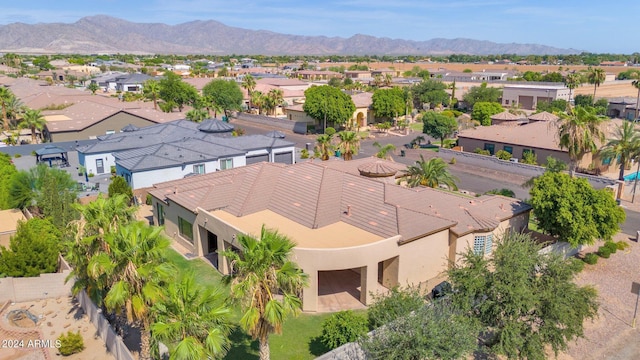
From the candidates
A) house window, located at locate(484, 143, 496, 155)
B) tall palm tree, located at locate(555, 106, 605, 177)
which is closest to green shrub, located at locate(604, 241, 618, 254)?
tall palm tree, located at locate(555, 106, 605, 177)

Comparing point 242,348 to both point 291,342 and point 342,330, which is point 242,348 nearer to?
point 291,342

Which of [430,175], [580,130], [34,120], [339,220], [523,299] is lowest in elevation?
[339,220]

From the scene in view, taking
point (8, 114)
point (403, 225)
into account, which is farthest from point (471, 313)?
point (8, 114)

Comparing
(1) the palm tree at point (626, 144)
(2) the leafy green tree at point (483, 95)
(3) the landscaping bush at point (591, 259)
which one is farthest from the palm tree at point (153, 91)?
(3) the landscaping bush at point (591, 259)

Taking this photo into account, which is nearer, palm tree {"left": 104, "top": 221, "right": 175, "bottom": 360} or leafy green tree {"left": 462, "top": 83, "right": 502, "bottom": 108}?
palm tree {"left": 104, "top": 221, "right": 175, "bottom": 360}

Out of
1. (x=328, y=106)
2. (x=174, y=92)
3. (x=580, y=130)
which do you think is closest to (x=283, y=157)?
(x=328, y=106)

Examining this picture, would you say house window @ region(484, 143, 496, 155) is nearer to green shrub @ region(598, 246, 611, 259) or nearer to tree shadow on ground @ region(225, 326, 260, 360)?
green shrub @ region(598, 246, 611, 259)

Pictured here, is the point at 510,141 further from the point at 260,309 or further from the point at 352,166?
the point at 260,309
